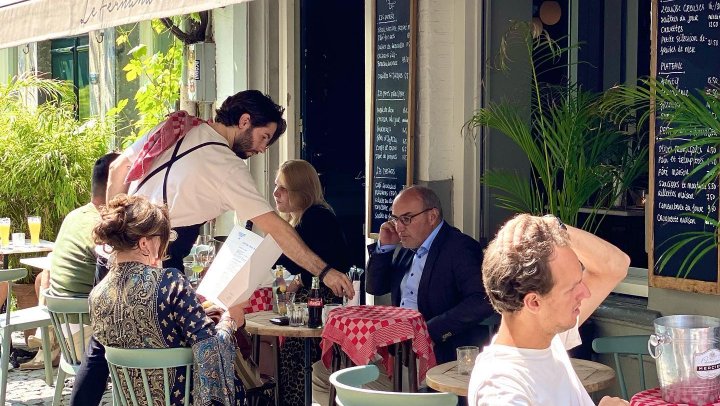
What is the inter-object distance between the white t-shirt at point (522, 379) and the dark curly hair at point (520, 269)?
0.40 feet

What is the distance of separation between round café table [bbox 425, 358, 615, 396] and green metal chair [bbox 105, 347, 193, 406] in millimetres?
960

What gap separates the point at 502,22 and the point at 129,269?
302cm

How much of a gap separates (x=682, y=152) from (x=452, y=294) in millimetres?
1263

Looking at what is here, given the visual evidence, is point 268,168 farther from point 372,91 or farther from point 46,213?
point 46,213

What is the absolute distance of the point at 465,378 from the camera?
434 cm

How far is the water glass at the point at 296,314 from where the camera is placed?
5324mm

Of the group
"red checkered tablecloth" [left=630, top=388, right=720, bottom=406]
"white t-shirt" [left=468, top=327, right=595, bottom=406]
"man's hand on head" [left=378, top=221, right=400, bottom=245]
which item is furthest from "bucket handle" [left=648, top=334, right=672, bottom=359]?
"man's hand on head" [left=378, top=221, right=400, bottom=245]

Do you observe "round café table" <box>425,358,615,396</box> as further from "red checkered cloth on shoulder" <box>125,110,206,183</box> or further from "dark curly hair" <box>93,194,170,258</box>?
"red checkered cloth on shoulder" <box>125,110,206,183</box>

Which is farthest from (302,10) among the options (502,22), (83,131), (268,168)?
(83,131)

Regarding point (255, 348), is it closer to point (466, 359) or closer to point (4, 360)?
point (4, 360)

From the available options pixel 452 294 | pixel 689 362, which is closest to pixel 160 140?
pixel 452 294

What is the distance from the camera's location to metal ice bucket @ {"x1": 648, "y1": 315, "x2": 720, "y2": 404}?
3.48 metres

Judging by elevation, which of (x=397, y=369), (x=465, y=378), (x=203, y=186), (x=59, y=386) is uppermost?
(x=203, y=186)

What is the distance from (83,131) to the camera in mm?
9766
